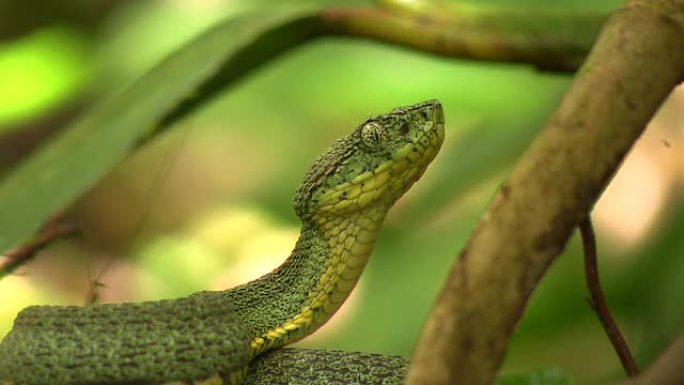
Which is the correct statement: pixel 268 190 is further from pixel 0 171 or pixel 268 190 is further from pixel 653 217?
pixel 0 171

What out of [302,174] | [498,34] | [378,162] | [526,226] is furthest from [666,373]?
[302,174]

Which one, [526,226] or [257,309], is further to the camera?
[257,309]

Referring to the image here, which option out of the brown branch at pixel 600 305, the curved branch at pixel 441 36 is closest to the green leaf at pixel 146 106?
the curved branch at pixel 441 36

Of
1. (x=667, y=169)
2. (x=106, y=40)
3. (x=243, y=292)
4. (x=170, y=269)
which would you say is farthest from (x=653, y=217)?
(x=106, y=40)

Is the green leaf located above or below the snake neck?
above

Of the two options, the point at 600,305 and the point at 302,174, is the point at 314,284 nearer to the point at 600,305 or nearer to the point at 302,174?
the point at 600,305

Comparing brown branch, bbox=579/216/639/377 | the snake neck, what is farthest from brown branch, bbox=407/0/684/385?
the snake neck

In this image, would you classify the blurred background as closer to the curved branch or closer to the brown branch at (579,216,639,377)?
the curved branch
